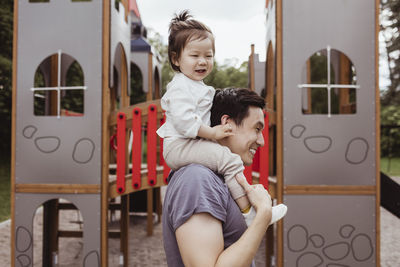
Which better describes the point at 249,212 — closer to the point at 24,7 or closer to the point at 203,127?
the point at 203,127

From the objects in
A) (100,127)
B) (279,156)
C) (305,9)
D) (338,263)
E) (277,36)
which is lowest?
(338,263)

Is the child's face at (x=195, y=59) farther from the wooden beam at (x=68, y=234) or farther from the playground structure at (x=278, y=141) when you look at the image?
the wooden beam at (x=68, y=234)

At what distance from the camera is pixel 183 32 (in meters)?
1.79

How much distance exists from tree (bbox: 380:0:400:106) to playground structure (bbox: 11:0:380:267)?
2186 cm

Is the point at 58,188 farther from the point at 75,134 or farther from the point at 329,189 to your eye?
the point at 329,189

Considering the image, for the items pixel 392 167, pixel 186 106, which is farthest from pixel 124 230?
pixel 392 167

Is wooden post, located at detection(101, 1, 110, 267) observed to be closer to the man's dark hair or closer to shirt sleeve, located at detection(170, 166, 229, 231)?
the man's dark hair

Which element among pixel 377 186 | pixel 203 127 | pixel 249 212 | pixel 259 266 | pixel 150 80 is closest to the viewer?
pixel 249 212

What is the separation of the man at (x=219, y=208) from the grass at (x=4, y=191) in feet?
29.0

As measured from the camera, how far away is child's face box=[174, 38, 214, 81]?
5.83ft

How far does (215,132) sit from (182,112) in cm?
17

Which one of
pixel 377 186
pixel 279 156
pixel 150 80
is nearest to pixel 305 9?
pixel 279 156

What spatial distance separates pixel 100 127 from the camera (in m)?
4.51

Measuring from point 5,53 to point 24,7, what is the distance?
12379 millimetres
